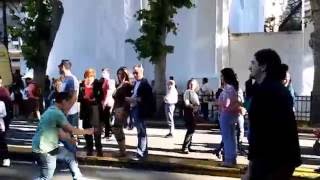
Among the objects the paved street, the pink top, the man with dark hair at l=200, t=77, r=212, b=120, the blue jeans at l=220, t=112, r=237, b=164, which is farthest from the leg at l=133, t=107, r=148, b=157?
the man with dark hair at l=200, t=77, r=212, b=120

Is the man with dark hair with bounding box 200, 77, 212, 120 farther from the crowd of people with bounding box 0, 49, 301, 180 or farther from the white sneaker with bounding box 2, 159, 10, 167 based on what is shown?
the white sneaker with bounding box 2, 159, 10, 167

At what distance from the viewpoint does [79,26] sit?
99.5 feet

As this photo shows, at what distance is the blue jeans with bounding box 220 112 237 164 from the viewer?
1109 centimetres

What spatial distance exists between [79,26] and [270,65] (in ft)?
83.8

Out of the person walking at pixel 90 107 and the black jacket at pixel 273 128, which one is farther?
the person walking at pixel 90 107

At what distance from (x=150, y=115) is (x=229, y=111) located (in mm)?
1733

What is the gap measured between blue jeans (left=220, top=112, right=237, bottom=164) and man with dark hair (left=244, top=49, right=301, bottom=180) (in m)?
5.73

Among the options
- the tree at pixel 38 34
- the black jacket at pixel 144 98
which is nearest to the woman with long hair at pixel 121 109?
the black jacket at pixel 144 98

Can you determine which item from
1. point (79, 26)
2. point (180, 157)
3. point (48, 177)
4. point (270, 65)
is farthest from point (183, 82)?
point (270, 65)

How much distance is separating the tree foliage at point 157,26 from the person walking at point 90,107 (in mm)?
11142

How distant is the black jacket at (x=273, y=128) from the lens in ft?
17.2

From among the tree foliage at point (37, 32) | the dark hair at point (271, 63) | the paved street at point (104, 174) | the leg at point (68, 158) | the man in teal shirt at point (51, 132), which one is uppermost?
the tree foliage at point (37, 32)

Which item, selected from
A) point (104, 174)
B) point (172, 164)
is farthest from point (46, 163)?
point (172, 164)

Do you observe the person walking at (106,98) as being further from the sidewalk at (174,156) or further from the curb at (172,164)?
the curb at (172,164)
